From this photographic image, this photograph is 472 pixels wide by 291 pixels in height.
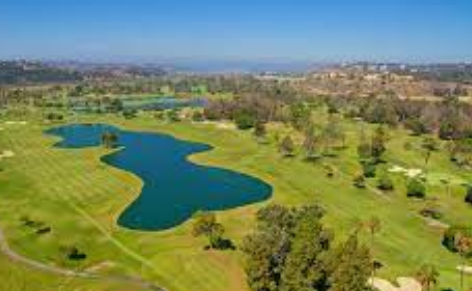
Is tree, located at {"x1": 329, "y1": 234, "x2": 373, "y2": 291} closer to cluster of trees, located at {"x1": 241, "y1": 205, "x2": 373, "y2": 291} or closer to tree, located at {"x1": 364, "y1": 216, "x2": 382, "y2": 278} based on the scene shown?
cluster of trees, located at {"x1": 241, "y1": 205, "x2": 373, "y2": 291}

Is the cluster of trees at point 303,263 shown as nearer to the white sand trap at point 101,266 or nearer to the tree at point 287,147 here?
the white sand trap at point 101,266

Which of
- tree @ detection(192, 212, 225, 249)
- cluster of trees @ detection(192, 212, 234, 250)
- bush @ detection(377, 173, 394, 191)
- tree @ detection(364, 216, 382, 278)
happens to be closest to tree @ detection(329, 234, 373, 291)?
tree @ detection(364, 216, 382, 278)

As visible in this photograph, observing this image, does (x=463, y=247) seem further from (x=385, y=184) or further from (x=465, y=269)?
(x=385, y=184)

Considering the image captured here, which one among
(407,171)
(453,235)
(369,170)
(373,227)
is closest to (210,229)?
(373,227)

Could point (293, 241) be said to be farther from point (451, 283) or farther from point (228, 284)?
point (451, 283)

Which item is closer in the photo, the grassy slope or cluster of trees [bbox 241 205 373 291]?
cluster of trees [bbox 241 205 373 291]

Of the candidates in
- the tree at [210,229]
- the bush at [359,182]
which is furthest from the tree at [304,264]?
the bush at [359,182]
